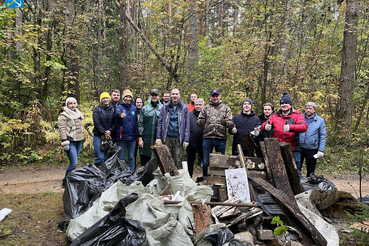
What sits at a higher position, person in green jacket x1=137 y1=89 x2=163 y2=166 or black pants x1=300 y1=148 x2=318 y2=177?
person in green jacket x1=137 y1=89 x2=163 y2=166

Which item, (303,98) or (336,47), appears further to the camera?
(336,47)

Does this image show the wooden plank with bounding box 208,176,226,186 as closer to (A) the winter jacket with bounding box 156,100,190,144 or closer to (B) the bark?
(A) the winter jacket with bounding box 156,100,190,144

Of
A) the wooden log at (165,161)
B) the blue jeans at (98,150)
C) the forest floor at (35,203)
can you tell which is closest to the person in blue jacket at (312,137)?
the forest floor at (35,203)

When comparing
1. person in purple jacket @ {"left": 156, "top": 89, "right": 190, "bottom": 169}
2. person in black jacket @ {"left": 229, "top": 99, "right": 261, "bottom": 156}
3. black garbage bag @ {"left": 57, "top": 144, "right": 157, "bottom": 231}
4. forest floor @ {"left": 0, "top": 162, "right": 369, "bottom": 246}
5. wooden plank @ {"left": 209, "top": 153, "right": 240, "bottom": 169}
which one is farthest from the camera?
person in black jacket @ {"left": 229, "top": 99, "right": 261, "bottom": 156}

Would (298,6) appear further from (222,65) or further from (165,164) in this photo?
(165,164)

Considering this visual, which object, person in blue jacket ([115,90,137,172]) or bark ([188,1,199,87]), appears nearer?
person in blue jacket ([115,90,137,172])

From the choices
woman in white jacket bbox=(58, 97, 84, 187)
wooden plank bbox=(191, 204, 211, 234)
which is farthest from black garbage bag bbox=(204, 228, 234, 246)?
woman in white jacket bbox=(58, 97, 84, 187)

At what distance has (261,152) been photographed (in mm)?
4641

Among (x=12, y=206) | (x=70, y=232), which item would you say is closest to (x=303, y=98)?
(x=70, y=232)

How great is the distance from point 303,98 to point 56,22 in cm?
920

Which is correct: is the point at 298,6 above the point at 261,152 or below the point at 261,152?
above

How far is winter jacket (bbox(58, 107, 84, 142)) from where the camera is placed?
5.22 meters

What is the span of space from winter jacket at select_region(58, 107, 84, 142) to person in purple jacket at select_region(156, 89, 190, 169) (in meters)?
1.78

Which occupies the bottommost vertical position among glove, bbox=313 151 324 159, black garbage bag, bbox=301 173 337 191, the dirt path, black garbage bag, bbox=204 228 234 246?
the dirt path
